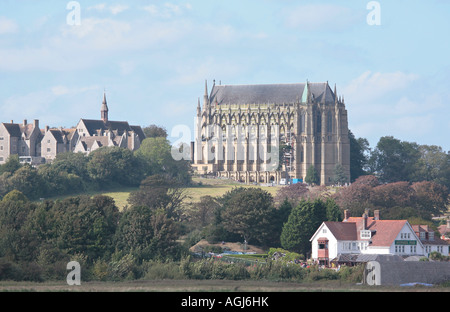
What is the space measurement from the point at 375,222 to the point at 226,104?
10994cm

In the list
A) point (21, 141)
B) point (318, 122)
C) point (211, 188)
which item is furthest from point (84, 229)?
point (318, 122)

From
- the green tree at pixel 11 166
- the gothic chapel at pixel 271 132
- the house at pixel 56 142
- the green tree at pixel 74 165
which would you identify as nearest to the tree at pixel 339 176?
the gothic chapel at pixel 271 132

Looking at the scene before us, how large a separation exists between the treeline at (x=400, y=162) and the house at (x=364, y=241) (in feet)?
289

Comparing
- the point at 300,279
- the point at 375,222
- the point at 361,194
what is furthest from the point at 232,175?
the point at 300,279

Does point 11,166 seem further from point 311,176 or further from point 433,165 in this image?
point 433,165

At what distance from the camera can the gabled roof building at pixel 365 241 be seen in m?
74.9

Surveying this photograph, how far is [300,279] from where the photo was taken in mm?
58375

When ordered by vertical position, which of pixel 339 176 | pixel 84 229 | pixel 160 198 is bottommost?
pixel 84 229

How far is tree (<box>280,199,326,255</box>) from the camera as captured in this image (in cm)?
7994

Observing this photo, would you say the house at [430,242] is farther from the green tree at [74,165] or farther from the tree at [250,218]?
the green tree at [74,165]

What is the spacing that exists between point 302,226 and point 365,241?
6.56 m

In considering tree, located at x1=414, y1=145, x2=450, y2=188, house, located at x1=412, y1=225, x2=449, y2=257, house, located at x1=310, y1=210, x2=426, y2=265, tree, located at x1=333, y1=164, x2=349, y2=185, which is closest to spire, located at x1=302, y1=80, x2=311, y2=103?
tree, located at x1=333, y1=164, x2=349, y2=185

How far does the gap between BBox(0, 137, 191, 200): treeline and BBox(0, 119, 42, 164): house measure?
20.5 metres

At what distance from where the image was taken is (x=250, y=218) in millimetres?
84188
